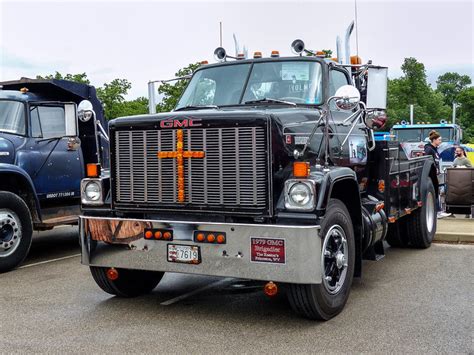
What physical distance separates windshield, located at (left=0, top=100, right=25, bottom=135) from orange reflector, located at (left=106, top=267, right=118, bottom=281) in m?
3.52

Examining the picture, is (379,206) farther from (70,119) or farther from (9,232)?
(9,232)

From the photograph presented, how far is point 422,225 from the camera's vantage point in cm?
891

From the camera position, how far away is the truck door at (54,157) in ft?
29.1

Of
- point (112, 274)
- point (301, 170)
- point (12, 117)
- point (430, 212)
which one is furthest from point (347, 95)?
point (12, 117)

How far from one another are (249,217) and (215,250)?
1.33ft

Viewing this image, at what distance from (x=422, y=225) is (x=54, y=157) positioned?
218 inches

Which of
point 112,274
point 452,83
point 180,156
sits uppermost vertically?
point 452,83

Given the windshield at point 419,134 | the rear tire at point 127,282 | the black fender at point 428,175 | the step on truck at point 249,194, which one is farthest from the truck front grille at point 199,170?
the windshield at point 419,134

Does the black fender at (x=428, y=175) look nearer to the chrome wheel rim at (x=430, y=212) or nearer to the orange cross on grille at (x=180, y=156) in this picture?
the chrome wheel rim at (x=430, y=212)

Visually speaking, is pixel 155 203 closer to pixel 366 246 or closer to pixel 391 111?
pixel 366 246

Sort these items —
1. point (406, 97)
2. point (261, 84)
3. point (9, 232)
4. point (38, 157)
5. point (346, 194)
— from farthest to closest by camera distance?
point (406, 97) < point (38, 157) < point (9, 232) < point (261, 84) < point (346, 194)

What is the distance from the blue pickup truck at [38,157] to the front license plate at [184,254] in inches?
115

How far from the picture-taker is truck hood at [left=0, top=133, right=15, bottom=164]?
325 inches

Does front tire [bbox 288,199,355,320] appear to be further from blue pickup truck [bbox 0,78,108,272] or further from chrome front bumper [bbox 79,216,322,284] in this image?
blue pickup truck [bbox 0,78,108,272]
